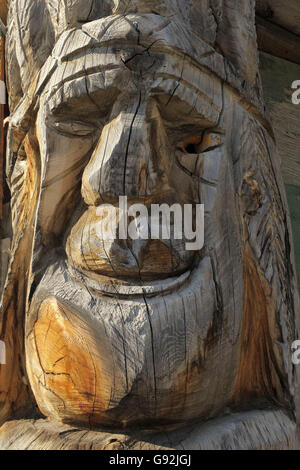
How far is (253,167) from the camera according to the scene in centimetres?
141

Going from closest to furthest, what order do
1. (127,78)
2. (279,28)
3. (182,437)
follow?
(182,437) → (127,78) → (279,28)

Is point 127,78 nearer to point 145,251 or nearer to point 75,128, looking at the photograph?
point 75,128

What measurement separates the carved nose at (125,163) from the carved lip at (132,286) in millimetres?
191

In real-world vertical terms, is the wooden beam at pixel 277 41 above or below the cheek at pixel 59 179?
above

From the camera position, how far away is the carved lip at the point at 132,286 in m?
1.24

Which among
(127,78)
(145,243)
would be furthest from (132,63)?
(145,243)

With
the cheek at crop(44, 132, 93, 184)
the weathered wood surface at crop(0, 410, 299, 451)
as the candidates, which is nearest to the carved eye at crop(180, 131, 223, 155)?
the cheek at crop(44, 132, 93, 184)

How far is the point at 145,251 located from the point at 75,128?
0.37 metres

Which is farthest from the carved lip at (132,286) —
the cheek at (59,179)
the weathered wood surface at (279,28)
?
the weathered wood surface at (279,28)

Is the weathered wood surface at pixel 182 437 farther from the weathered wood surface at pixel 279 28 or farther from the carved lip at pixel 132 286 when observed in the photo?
the weathered wood surface at pixel 279 28

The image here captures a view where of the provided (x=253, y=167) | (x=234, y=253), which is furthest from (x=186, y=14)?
(x=234, y=253)

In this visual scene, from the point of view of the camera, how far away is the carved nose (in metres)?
1.29

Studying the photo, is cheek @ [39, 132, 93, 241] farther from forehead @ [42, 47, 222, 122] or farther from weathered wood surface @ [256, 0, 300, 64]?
weathered wood surface @ [256, 0, 300, 64]

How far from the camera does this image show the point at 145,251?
1.27 m
